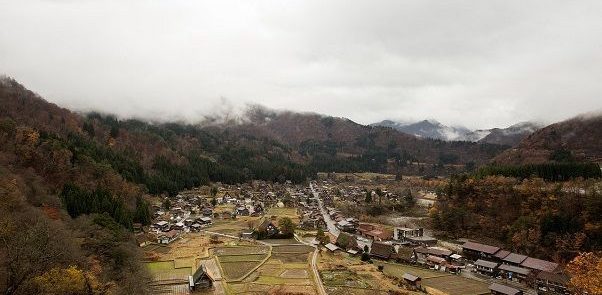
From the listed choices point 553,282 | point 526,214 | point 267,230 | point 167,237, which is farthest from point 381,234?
point 167,237

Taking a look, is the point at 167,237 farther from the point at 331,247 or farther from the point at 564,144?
the point at 564,144

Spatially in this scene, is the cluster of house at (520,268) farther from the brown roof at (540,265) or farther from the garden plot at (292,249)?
the garden plot at (292,249)

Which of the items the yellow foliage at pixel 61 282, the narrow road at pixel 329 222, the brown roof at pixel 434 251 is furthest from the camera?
the narrow road at pixel 329 222

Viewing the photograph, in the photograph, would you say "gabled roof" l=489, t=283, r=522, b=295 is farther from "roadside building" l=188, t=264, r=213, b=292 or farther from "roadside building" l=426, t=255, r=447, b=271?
"roadside building" l=188, t=264, r=213, b=292

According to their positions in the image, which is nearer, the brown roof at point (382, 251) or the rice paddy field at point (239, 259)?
the rice paddy field at point (239, 259)

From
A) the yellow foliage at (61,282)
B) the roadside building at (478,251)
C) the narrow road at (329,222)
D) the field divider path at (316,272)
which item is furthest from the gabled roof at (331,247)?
the yellow foliage at (61,282)

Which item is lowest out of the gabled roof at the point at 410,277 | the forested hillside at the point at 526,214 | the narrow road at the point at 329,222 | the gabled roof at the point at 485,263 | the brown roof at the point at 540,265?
the narrow road at the point at 329,222

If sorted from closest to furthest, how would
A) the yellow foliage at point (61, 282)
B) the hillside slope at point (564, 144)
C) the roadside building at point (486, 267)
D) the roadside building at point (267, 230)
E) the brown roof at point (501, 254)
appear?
1. the yellow foliage at point (61, 282)
2. the roadside building at point (486, 267)
3. the brown roof at point (501, 254)
4. the roadside building at point (267, 230)
5. the hillside slope at point (564, 144)

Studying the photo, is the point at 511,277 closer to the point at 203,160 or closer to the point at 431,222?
the point at 431,222

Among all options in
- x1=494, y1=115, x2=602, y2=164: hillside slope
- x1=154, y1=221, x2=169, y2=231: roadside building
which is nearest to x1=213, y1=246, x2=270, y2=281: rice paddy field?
x1=154, y1=221, x2=169, y2=231: roadside building
